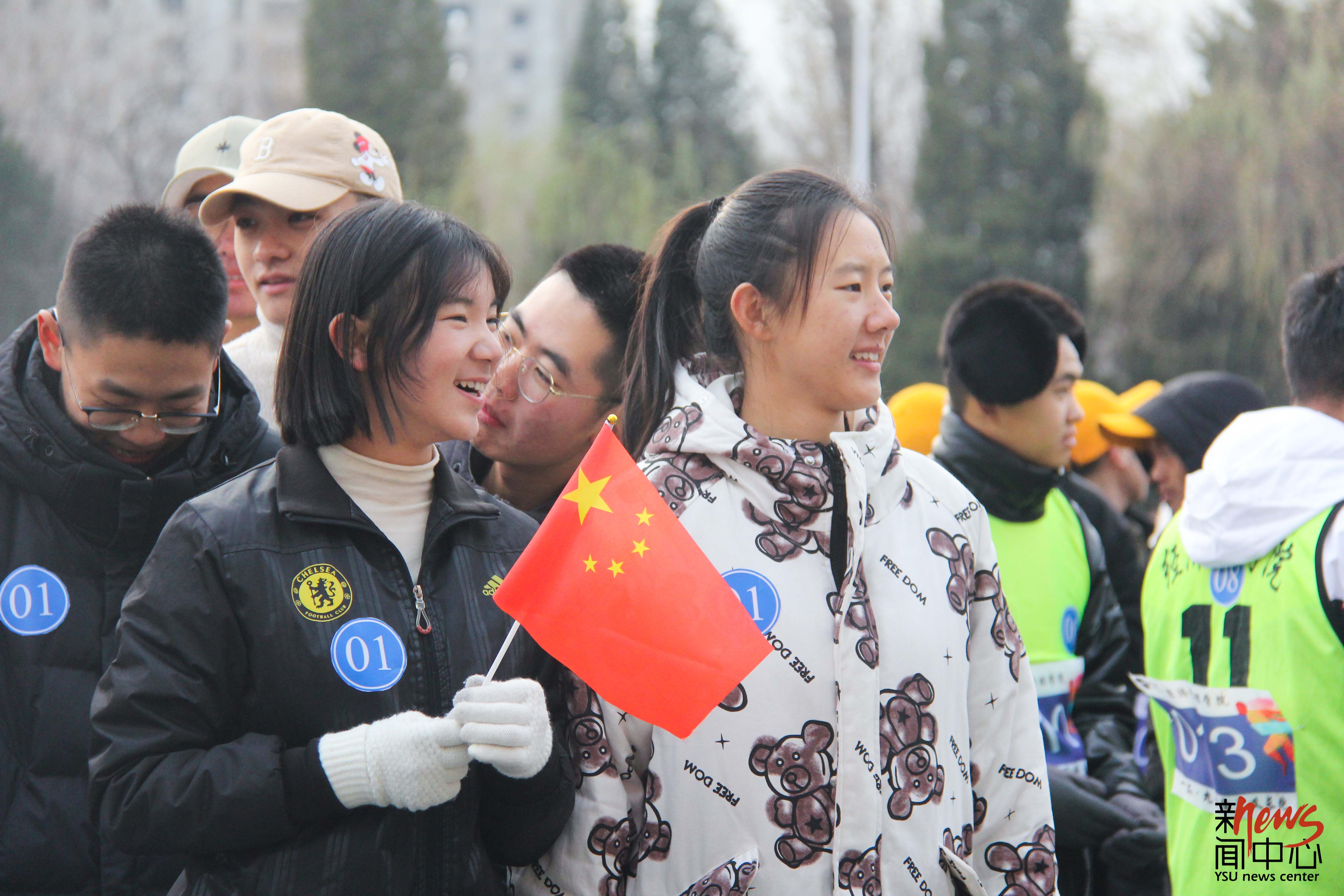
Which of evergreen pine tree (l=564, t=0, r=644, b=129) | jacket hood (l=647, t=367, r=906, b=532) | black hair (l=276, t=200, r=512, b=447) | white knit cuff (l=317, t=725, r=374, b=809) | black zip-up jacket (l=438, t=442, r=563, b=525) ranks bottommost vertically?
evergreen pine tree (l=564, t=0, r=644, b=129)

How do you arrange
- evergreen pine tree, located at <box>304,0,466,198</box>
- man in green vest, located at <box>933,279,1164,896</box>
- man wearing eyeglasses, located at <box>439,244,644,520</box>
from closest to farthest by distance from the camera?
man wearing eyeglasses, located at <box>439,244,644,520</box> → man in green vest, located at <box>933,279,1164,896</box> → evergreen pine tree, located at <box>304,0,466,198</box>

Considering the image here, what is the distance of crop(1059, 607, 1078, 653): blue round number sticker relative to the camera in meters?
3.51

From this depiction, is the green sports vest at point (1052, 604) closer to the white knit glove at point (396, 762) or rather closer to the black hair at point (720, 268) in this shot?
the black hair at point (720, 268)

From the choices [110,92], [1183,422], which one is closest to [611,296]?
[1183,422]

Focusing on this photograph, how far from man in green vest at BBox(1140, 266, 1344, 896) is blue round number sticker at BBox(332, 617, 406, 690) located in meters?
1.95

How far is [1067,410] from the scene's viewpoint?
3.79 meters

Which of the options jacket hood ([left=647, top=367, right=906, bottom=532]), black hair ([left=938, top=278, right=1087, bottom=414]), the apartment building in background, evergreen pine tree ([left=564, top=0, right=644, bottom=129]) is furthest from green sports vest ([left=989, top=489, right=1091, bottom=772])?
evergreen pine tree ([left=564, top=0, right=644, bottom=129])

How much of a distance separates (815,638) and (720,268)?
68cm

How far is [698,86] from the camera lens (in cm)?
3288

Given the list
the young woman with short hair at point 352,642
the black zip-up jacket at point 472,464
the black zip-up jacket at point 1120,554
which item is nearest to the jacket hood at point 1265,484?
the black zip-up jacket at point 1120,554

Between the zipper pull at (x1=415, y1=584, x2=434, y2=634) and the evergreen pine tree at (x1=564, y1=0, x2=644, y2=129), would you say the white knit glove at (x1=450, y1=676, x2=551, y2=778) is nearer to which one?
the zipper pull at (x1=415, y1=584, x2=434, y2=634)

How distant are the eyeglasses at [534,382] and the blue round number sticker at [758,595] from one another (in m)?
0.97

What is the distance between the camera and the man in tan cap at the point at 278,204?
296 cm

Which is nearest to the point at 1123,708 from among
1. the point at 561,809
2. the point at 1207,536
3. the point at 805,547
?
the point at 1207,536
